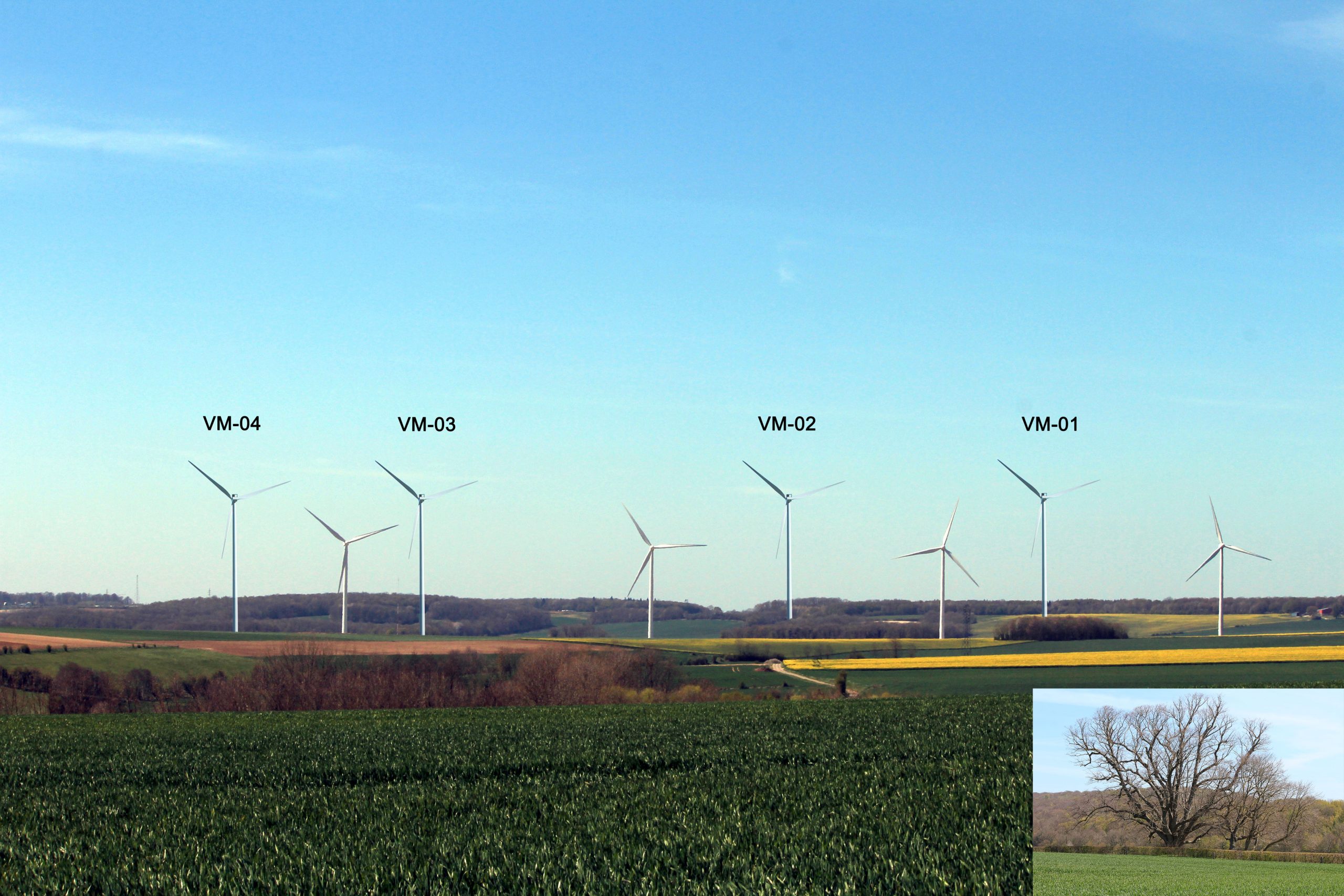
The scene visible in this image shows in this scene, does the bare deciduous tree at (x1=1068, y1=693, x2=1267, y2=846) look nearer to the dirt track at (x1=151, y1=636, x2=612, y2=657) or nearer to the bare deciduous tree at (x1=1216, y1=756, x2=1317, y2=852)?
the bare deciduous tree at (x1=1216, y1=756, x2=1317, y2=852)

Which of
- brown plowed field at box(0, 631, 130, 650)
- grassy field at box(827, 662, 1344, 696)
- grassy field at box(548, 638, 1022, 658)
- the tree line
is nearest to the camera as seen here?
grassy field at box(827, 662, 1344, 696)

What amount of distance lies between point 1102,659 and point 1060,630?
1629 inches

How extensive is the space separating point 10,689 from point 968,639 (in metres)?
110

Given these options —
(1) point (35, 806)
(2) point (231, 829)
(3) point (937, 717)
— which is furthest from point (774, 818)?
(3) point (937, 717)

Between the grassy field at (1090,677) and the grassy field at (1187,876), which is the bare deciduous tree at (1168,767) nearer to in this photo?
the grassy field at (1187,876)

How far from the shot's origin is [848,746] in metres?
35.6

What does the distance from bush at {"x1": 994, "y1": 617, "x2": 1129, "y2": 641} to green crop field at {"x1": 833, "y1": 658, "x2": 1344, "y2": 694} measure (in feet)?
150

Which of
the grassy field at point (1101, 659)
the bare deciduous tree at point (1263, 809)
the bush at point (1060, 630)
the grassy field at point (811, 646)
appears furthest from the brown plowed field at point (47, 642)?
the bare deciduous tree at point (1263, 809)

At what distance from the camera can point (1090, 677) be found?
94688 mm

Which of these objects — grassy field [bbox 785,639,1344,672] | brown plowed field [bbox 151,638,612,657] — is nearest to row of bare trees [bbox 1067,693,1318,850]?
grassy field [bbox 785,639,1344,672]

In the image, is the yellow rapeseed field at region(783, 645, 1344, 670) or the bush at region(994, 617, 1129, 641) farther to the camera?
the bush at region(994, 617, 1129, 641)

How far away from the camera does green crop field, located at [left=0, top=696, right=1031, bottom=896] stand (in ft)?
52.0

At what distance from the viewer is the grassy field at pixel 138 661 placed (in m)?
126

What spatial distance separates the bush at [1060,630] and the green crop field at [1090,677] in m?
45.7
